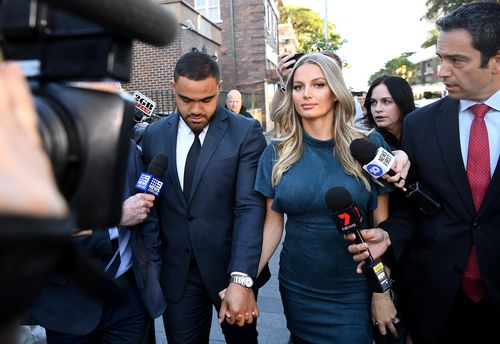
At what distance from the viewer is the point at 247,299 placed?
234cm

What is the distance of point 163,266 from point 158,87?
12.8 m

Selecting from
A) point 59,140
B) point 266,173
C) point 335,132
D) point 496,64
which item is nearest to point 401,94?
point 496,64

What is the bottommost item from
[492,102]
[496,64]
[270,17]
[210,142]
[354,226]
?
[354,226]

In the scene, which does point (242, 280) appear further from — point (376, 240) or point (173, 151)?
point (173, 151)

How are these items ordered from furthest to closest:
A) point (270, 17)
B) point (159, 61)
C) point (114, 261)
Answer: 1. point (270, 17)
2. point (159, 61)
3. point (114, 261)

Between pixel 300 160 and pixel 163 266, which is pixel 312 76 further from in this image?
pixel 163 266

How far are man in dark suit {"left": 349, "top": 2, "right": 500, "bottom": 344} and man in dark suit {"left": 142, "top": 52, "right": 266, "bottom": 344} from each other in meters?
0.81

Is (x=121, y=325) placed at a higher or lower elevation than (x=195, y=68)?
lower

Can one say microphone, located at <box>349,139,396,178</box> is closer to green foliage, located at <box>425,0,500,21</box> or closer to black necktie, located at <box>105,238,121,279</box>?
black necktie, located at <box>105,238,121,279</box>

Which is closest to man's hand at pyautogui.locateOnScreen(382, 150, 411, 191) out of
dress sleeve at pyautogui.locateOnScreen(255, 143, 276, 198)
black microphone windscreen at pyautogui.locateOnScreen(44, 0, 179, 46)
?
dress sleeve at pyautogui.locateOnScreen(255, 143, 276, 198)

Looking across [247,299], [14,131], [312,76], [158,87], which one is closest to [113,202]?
[14,131]

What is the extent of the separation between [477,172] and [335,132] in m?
0.74

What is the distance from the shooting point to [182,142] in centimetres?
265

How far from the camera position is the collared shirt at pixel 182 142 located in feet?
8.47
